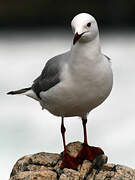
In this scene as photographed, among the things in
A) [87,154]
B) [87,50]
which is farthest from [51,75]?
[87,154]

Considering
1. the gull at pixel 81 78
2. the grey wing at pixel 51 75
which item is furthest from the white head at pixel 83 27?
the grey wing at pixel 51 75

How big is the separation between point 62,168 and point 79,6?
416 inches

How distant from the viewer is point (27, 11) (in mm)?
15875

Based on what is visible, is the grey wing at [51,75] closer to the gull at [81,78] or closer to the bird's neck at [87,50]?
the gull at [81,78]

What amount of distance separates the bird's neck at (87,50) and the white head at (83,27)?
0.08m

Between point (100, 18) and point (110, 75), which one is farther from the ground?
point (100, 18)

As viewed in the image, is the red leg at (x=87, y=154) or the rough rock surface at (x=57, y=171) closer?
the rough rock surface at (x=57, y=171)

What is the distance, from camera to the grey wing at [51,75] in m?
5.15

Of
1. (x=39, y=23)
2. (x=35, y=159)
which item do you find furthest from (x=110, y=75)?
(x=39, y=23)

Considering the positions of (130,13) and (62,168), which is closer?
(62,168)

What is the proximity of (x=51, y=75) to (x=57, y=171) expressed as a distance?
846mm

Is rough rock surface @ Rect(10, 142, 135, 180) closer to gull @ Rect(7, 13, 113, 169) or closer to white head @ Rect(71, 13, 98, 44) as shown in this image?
gull @ Rect(7, 13, 113, 169)

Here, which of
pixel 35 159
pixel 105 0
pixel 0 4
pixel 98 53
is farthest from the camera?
pixel 105 0

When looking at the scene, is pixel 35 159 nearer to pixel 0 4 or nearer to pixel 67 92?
A: pixel 67 92
